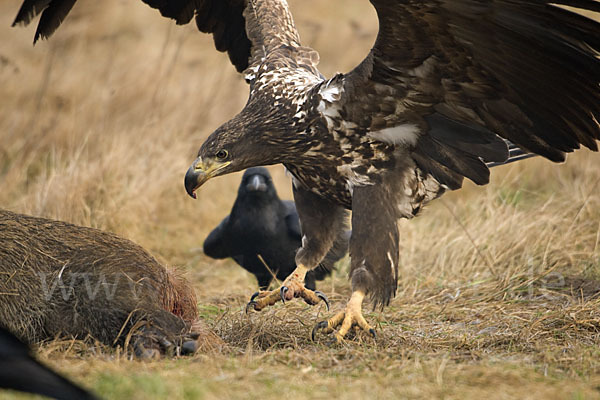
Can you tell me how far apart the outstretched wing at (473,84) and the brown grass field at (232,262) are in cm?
95

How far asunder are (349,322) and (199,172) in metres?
1.05

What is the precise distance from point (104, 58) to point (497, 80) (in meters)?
6.03

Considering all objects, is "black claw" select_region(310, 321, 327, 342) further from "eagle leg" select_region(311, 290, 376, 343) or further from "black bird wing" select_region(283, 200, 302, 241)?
"black bird wing" select_region(283, 200, 302, 241)

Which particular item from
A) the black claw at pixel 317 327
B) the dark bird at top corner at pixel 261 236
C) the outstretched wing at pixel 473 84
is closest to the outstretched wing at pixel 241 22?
the dark bird at top corner at pixel 261 236

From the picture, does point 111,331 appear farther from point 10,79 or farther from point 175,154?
point 10,79

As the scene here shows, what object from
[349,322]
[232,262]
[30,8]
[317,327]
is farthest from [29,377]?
[232,262]

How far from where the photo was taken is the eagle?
307cm

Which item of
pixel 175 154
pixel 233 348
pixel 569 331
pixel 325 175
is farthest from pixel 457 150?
pixel 175 154

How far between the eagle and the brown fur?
60cm

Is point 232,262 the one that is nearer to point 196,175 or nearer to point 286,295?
point 286,295

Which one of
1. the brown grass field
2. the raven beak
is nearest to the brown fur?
the brown grass field

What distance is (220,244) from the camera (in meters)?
5.23

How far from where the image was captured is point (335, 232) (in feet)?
13.5

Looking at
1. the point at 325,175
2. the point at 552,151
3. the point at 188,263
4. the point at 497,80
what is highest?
the point at 497,80
